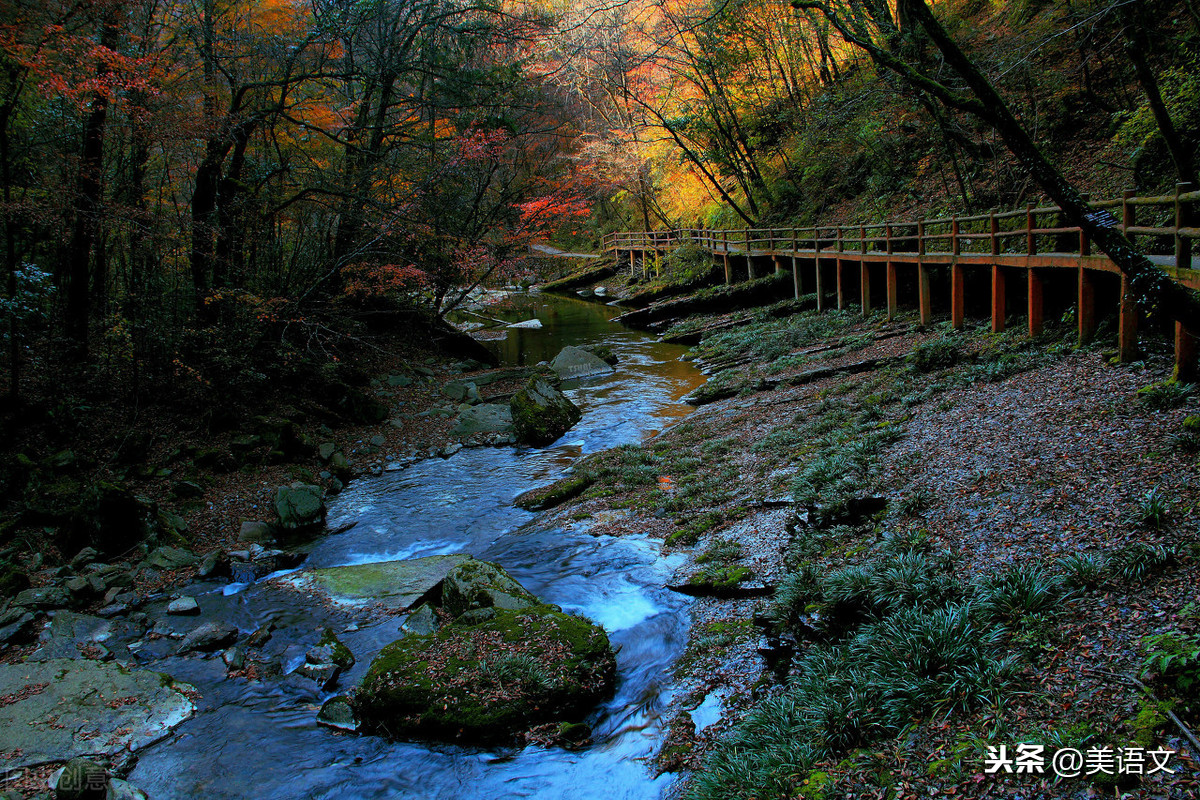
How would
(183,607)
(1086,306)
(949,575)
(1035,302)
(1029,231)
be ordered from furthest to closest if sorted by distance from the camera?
(1035,302), (1029,231), (1086,306), (183,607), (949,575)

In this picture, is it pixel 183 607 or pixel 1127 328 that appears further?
pixel 1127 328

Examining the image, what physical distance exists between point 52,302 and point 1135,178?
18602 millimetres

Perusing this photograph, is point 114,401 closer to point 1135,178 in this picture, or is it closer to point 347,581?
point 347,581

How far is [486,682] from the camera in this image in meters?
4.89

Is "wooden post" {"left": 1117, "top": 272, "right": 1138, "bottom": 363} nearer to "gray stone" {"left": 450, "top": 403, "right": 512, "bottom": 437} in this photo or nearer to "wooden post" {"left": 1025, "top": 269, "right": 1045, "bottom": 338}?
"wooden post" {"left": 1025, "top": 269, "right": 1045, "bottom": 338}

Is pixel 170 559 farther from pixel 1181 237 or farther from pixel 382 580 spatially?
pixel 1181 237

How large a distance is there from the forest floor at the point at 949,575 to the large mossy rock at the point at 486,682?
0.84 metres

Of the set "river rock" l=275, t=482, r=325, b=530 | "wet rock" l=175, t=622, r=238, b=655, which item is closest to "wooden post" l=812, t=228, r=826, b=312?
"river rock" l=275, t=482, r=325, b=530

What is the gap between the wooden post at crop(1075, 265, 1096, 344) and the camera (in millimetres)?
8523

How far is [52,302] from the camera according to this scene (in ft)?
31.4

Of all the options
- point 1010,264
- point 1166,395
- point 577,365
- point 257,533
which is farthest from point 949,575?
point 577,365

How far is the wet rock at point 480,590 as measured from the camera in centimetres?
614

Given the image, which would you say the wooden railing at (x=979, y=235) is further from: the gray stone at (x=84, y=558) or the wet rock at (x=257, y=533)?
the gray stone at (x=84, y=558)

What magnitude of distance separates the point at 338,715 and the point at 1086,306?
10208 millimetres
